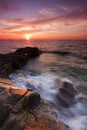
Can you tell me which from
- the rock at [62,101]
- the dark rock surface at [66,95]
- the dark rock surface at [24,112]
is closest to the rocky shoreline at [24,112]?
the dark rock surface at [24,112]

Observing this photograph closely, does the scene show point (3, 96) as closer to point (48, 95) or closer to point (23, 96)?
point (23, 96)

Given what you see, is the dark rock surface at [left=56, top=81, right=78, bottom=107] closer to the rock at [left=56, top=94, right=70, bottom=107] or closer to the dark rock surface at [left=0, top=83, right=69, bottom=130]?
the rock at [left=56, top=94, right=70, bottom=107]

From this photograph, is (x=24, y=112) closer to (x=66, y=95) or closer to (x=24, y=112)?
(x=24, y=112)

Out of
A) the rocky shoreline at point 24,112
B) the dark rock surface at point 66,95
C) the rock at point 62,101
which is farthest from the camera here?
the dark rock surface at point 66,95

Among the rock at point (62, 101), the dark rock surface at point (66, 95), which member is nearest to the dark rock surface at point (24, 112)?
the rock at point (62, 101)

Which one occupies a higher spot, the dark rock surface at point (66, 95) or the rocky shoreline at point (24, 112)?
the rocky shoreline at point (24, 112)

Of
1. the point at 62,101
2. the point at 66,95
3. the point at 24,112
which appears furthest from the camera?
the point at 66,95

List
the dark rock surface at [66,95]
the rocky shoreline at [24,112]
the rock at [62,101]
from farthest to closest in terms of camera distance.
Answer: the dark rock surface at [66,95] < the rock at [62,101] < the rocky shoreline at [24,112]

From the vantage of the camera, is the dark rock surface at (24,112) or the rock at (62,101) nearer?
the dark rock surface at (24,112)

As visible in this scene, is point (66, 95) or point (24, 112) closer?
point (24, 112)

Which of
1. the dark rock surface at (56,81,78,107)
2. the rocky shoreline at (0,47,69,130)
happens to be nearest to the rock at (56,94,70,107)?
the dark rock surface at (56,81,78,107)

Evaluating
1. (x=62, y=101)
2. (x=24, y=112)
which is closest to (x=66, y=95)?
(x=62, y=101)

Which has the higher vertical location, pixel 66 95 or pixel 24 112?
pixel 24 112

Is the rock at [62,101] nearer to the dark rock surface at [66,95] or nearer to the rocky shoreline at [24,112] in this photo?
the dark rock surface at [66,95]
